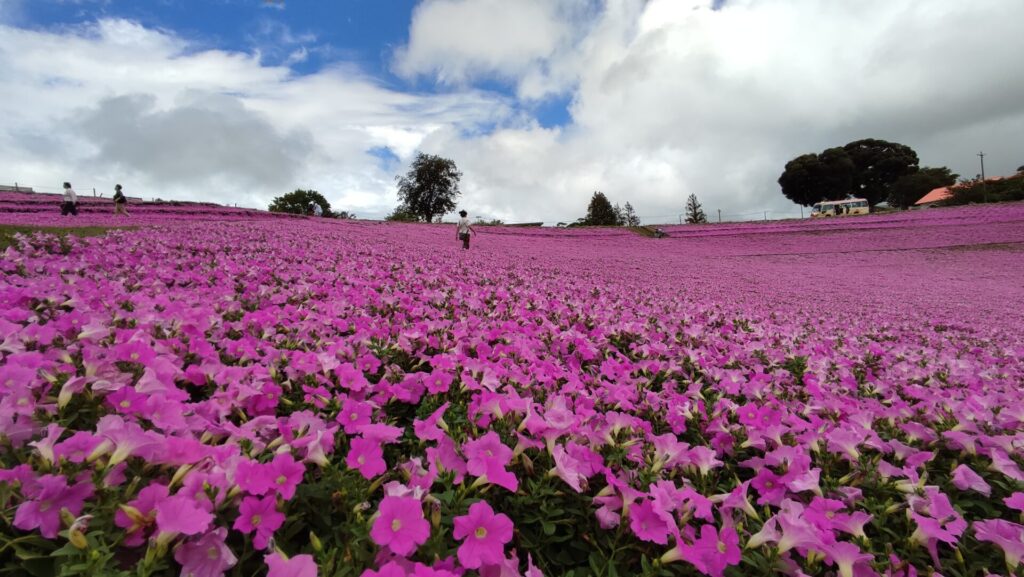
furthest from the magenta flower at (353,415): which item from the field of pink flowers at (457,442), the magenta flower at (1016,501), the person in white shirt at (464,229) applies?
the person in white shirt at (464,229)

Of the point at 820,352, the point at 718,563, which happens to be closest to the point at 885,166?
the point at 820,352

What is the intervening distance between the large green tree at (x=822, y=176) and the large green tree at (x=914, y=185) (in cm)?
783

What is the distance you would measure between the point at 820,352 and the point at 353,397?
5.15 metres

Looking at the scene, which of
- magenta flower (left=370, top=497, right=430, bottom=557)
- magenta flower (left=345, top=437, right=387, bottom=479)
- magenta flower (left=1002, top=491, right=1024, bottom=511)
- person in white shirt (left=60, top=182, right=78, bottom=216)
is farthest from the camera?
person in white shirt (left=60, top=182, right=78, bottom=216)

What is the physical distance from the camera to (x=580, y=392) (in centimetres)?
309

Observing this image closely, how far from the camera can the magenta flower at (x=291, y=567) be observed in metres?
1.29

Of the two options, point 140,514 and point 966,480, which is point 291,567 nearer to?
point 140,514

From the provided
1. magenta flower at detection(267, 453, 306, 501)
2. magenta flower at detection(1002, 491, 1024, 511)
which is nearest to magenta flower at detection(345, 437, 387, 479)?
magenta flower at detection(267, 453, 306, 501)

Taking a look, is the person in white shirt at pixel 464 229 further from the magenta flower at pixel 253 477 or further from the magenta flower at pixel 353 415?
the magenta flower at pixel 253 477

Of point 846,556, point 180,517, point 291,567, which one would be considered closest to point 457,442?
point 291,567

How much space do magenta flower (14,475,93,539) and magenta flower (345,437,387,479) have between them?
80 cm

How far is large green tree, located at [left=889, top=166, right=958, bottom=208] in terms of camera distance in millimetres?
72938

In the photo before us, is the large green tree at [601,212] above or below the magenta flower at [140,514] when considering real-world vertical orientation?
above

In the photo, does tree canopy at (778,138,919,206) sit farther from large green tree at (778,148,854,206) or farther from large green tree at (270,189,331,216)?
large green tree at (270,189,331,216)
